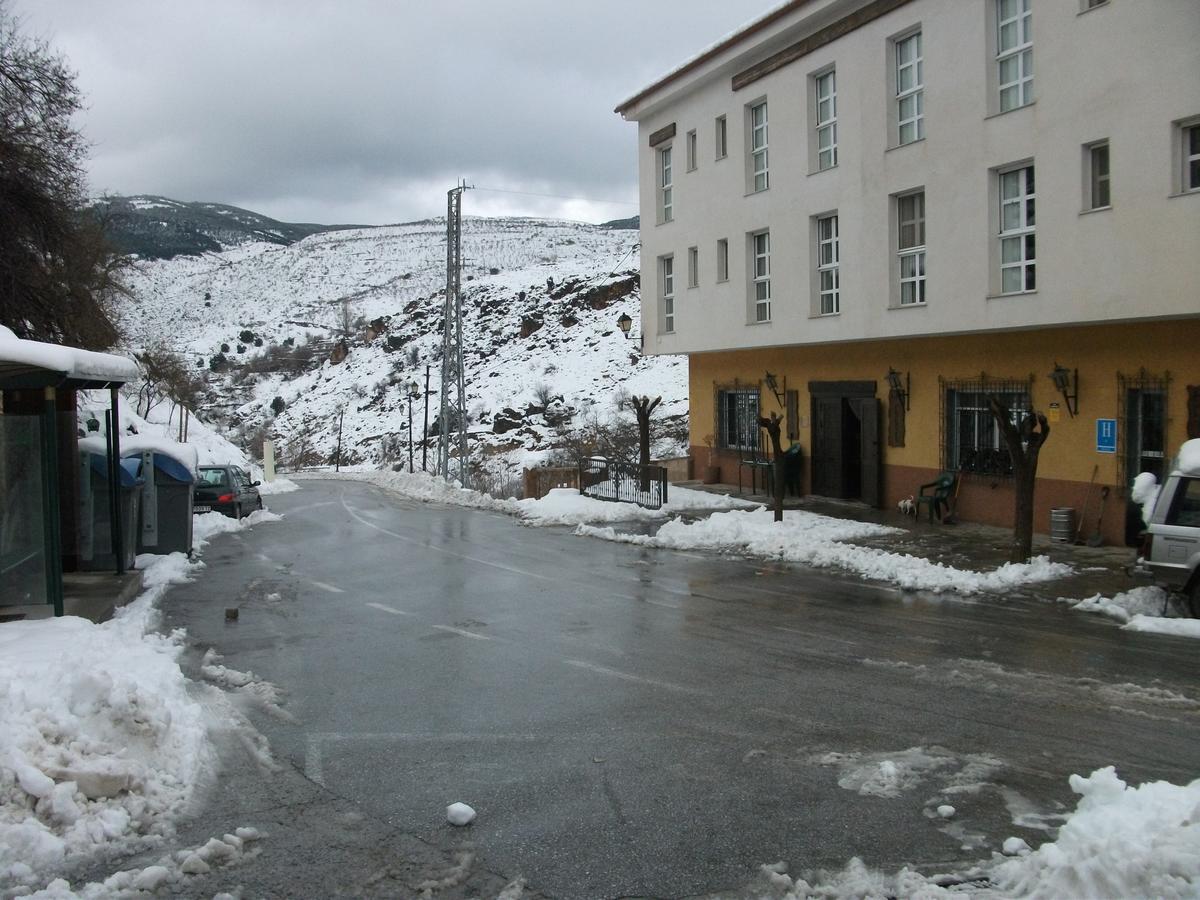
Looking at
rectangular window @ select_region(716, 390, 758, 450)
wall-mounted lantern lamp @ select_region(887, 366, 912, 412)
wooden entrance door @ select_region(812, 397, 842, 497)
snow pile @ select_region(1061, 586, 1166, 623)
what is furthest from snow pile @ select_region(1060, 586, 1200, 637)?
rectangular window @ select_region(716, 390, 758, 450)

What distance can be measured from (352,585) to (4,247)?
25.6ft

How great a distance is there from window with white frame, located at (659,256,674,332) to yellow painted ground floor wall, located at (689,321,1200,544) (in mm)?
4660

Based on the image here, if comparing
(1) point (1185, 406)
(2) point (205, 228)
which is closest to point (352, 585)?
(1) point (1185, 406)

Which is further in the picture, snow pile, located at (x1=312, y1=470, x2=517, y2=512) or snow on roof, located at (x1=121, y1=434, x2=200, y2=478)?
snow pile, located at (x1=312, y1=470, x2=517, y2=512)

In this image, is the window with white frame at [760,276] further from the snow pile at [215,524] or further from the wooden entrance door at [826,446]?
the snow pile at [215,524]

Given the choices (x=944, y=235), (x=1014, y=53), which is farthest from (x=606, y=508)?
Answer: (x=1014, y=53)

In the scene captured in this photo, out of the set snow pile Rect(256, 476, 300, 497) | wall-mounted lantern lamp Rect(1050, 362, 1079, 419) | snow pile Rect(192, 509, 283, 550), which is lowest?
snow pile Rect(256, 476, 300, 497)

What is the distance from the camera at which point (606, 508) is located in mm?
24266

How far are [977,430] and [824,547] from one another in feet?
18.0

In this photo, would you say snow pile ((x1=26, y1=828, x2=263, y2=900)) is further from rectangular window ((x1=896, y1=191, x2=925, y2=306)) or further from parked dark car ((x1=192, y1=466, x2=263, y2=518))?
parked dark car ((x1=192, y1=466, x2=263, y2=518))

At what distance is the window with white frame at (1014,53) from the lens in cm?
1733

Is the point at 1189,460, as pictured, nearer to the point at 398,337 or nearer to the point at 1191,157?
the point at 1191,157

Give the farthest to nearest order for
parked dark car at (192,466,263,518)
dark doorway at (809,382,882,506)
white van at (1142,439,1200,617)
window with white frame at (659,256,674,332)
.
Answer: window with white frame at (659,256,674,332)
parked dark car at (192,466,263,518)
dark doorway at (809,382,882,506)
white van at (1142,439,1200,617)

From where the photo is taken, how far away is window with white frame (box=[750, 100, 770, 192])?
24656 mm
